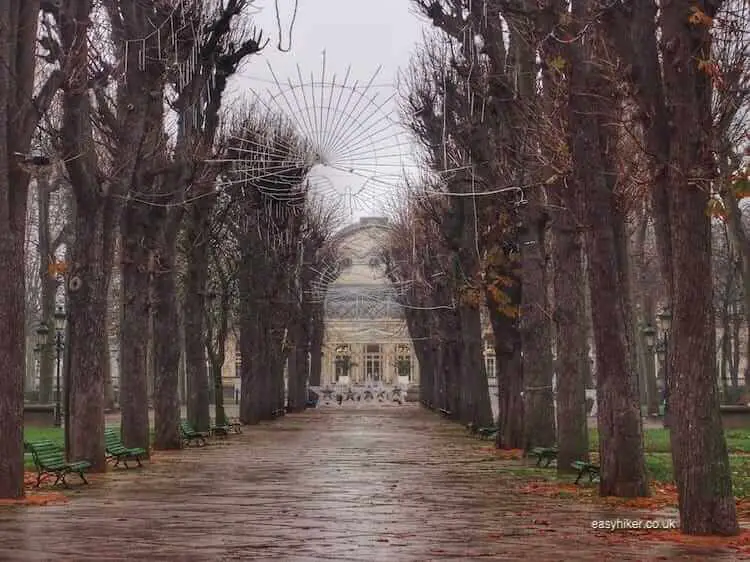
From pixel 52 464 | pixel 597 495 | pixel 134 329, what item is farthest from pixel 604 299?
pixel 134 329

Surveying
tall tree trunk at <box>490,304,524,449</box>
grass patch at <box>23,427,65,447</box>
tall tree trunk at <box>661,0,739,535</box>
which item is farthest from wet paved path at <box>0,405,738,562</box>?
grass patch at <box>23,427,65,447</box>

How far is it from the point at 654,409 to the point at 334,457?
84.5 feet

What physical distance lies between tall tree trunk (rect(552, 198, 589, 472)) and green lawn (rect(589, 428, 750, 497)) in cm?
151

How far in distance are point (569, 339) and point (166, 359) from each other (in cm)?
1135

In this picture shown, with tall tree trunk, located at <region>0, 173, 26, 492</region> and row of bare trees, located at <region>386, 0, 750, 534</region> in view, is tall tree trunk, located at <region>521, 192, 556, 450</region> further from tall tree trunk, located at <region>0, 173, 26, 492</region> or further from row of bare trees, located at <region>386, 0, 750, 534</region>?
tall tree trunk, located at <region>0, 173, 26, 492</region>

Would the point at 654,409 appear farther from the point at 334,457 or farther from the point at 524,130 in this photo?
the point at 524,130

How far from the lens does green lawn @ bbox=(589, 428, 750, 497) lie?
17.9m

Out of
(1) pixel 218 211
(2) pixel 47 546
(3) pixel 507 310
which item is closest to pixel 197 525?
(2) pixel 47 546

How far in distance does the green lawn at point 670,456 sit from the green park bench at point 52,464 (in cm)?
918

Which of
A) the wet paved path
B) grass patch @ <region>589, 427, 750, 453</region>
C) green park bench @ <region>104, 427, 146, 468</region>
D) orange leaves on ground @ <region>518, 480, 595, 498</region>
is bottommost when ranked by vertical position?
grass patch @ <region>589, 427, 750, 453</region>

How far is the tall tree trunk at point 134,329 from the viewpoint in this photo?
22.9 meters

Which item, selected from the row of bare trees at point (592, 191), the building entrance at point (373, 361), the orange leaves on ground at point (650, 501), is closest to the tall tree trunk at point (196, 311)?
the row of bare trees at point (592, 191)

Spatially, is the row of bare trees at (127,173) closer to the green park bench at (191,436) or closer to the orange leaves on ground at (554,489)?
the green park bench at (191,436)

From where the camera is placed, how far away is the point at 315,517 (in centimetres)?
1321
